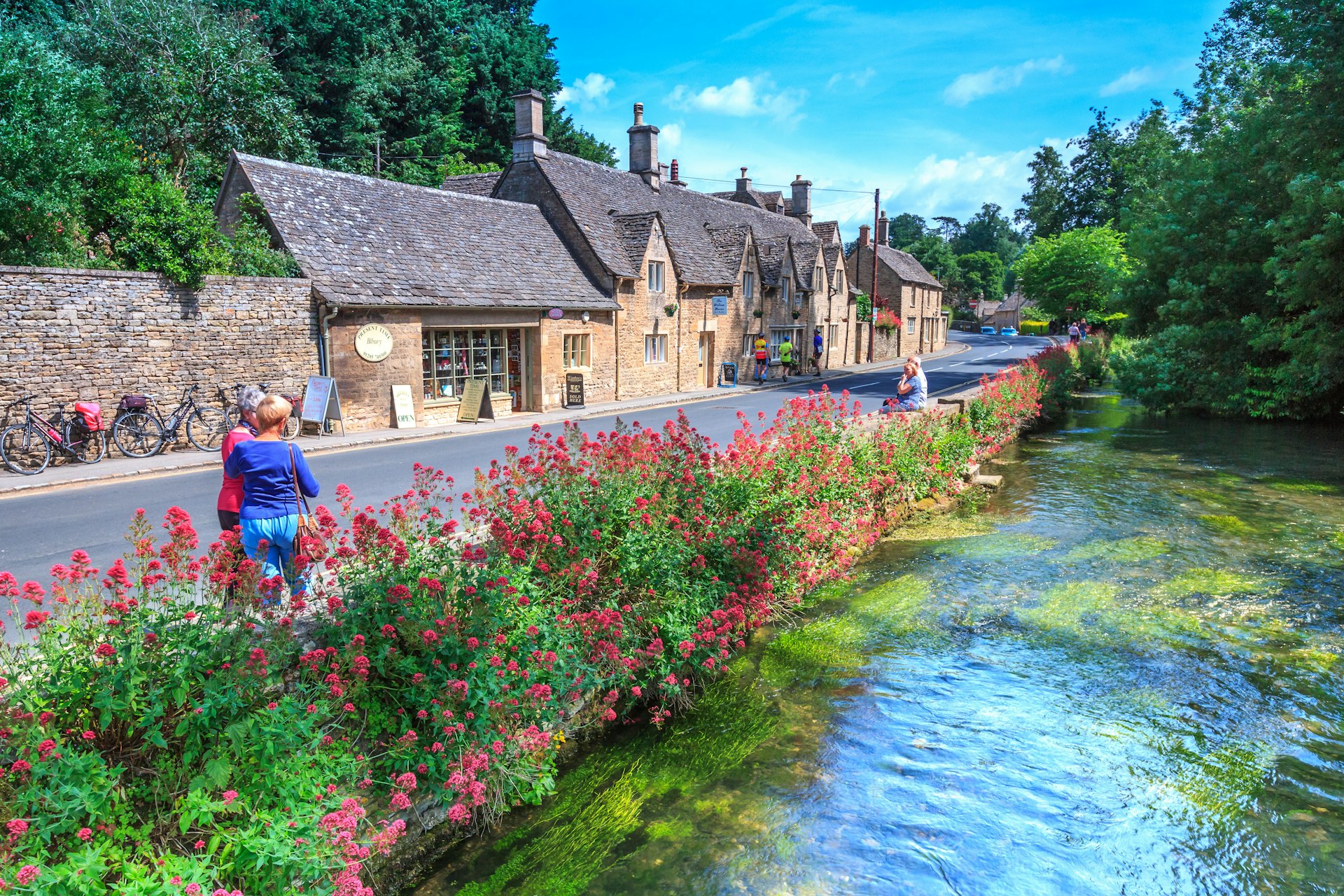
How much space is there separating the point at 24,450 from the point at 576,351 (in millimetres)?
15732

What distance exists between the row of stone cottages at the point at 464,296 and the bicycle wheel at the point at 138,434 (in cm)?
73

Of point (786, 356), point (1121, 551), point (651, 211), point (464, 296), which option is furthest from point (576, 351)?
point (1121, 551)

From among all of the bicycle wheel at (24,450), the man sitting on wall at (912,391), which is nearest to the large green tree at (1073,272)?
the man sitting on wall at (912,391)

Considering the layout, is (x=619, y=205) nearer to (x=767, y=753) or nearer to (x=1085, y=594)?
(x=1085, y=594)

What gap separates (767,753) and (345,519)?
659 cm

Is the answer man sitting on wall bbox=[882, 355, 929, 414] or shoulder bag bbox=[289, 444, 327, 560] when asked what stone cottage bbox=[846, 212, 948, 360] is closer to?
man sitting on wall bbox=[882, 355, 929, 414]

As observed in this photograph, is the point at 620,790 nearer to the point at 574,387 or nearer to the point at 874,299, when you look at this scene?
the point at 574,387

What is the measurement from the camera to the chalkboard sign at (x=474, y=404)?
2214 cm

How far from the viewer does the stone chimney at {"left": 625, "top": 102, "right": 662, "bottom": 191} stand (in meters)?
38.3

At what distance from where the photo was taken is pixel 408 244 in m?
22.5

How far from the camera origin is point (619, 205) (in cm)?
3344

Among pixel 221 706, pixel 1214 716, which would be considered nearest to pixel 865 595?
pixel 1214 716

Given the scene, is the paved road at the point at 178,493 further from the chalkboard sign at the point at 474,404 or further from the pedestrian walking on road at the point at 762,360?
the pedestrian walking on road at the point at 762,360

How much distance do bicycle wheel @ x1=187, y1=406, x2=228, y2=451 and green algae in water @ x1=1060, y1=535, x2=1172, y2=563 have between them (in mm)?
16126
